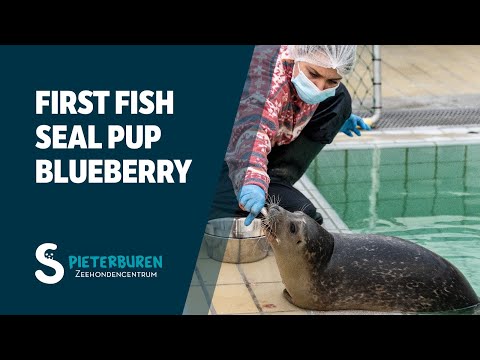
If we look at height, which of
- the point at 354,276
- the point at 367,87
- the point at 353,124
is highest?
the point at 367,87

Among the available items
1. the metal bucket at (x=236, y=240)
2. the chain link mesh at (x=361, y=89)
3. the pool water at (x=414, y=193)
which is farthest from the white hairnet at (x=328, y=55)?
the chain link mesh at (x=361, y=89)

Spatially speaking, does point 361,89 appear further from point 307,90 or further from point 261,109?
point 261,109

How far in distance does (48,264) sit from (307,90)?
1.79 meters

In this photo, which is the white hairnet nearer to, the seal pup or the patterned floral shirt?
the patterned floral shirt

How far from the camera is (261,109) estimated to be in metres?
5.84

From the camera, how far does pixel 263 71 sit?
5957mm

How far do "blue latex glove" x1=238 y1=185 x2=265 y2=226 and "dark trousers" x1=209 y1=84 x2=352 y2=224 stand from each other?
76 cm

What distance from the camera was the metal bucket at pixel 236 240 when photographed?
20.2 ft

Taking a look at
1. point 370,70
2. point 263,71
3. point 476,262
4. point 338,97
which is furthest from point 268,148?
point 370,70

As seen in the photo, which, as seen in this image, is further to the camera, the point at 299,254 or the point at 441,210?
the point at 441,210

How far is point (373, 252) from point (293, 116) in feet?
3.46

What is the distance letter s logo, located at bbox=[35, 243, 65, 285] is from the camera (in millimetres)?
5691

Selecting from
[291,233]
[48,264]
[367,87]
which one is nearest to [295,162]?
[291,233]

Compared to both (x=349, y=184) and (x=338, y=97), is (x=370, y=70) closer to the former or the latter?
(x=349, y=184)
